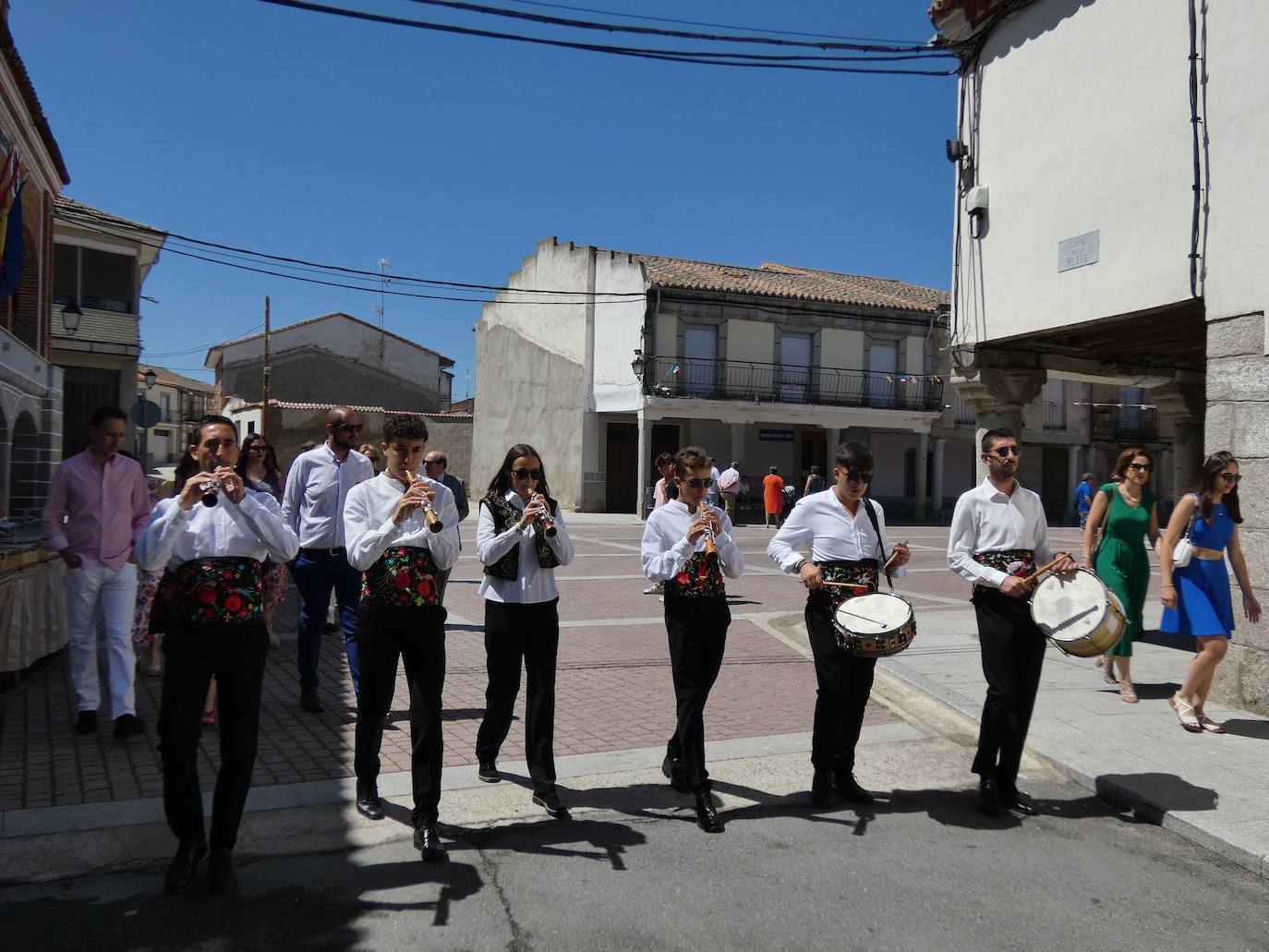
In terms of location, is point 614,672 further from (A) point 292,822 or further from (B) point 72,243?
(B) point 72,243

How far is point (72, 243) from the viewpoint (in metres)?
25.6

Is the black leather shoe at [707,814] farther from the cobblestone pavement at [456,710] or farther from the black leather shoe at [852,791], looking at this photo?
the cobblestone pavement at [456,710]

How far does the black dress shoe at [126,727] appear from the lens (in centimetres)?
543

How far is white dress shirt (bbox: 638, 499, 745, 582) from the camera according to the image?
4.60 metres

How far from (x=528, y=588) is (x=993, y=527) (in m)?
2.33

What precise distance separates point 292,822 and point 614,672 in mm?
3594

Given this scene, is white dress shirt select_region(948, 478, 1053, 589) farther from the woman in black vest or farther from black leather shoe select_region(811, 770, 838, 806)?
the woman in black vest

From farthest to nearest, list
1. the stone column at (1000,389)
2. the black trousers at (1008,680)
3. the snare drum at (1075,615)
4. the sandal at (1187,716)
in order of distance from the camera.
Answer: the stone column at (1000,389) < the sandal at (1187,716) < the black trousers at (1008,680) < the snare drum at (1075,615)

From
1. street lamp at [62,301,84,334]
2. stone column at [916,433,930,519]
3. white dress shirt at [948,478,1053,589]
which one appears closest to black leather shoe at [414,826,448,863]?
white dress shirt at [948,478,1053,589]

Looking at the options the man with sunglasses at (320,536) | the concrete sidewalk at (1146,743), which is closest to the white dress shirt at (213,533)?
the man with sunglasses at (320,536)

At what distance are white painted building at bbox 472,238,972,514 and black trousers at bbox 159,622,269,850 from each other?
2648 cm

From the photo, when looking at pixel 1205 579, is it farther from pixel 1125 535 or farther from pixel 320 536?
pixel 320 536

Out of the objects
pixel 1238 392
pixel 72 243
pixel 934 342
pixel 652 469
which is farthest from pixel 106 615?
pixel 934 342

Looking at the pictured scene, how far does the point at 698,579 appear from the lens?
15.1ft
